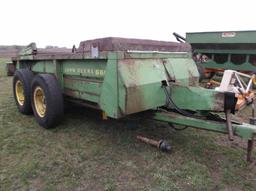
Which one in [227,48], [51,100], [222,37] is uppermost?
[222,37]

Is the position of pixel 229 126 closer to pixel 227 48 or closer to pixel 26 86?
pixel 26 86

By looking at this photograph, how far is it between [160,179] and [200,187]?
38 cm

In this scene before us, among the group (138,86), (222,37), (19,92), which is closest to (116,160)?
(138,86)

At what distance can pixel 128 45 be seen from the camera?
3057 mm

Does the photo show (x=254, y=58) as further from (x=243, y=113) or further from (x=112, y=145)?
(x=112, y=145)

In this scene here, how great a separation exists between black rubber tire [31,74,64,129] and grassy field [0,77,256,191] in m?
0.18

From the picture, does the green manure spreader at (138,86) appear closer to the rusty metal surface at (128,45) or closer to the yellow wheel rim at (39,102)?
the rusty metal surface at (128,45)

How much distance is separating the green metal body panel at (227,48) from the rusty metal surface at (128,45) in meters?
4.60

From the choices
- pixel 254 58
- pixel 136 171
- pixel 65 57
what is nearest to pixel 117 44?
pixel 65 57

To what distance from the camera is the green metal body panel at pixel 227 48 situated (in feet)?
24.7

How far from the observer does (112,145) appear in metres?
3.38

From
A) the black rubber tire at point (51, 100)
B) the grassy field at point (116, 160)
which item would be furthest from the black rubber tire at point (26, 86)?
the black rubber tire at point (51, 100)

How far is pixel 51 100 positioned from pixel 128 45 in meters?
1.42

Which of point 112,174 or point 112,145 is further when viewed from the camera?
point 112,145
